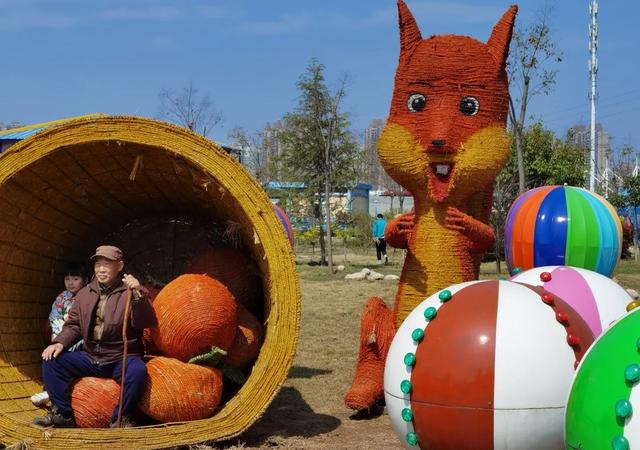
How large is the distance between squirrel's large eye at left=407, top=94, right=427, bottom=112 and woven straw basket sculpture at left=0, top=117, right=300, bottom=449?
4.90 ft

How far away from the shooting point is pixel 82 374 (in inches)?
193

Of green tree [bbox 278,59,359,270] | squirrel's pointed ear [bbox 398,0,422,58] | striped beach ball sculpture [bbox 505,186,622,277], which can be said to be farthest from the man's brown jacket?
green tree [bbox 278,59,359,270]

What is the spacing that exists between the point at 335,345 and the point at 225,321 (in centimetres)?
378

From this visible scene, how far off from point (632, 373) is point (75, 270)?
14.1ft

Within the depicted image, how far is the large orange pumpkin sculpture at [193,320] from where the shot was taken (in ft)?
16.2

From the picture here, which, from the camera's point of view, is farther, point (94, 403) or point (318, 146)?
point (318, 146)

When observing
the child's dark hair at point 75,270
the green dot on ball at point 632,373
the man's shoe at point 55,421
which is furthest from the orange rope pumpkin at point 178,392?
the green dot on ball at point 632,373

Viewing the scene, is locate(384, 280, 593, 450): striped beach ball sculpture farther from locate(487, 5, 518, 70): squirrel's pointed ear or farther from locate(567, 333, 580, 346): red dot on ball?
locate(487, 5, 518, 70): squirrel's pointed ear

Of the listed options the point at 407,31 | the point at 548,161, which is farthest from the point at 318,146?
the point at 407,31

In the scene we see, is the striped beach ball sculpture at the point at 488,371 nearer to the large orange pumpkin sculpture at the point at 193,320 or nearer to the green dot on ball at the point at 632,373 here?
the green dot on ball at the point at 632,373

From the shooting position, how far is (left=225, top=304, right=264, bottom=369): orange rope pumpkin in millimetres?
5246

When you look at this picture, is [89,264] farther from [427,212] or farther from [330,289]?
[330,289]

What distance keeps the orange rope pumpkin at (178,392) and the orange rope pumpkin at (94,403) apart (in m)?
0.19

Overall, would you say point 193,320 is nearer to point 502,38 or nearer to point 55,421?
point 55,421
